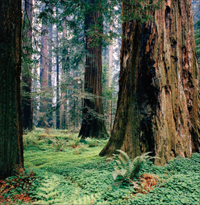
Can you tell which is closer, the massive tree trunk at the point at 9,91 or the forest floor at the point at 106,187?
the forest floor at the point at 106,187

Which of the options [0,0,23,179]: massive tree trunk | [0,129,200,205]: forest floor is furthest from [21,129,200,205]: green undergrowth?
[0,0,23,179]: massive tree trunk

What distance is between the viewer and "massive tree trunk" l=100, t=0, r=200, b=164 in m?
4.03

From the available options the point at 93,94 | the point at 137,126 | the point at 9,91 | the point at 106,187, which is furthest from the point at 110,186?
the point at 93,94

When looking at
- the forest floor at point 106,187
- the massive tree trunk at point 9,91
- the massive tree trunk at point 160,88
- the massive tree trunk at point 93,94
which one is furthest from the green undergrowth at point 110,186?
the massive tree trunk at point 93,94

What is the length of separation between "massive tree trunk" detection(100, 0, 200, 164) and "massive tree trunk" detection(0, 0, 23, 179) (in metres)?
2.43

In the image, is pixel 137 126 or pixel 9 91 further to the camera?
pixel 137 126

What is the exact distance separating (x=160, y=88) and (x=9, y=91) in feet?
11.2

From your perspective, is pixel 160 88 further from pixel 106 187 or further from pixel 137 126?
pixel 106 187

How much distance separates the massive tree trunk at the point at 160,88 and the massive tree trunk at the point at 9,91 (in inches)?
95.5

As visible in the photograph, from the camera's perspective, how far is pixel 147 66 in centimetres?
424

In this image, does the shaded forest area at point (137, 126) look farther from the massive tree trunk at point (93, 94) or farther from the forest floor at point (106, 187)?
the massive tree trunk at point (93, 94)

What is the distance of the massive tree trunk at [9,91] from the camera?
3.23m

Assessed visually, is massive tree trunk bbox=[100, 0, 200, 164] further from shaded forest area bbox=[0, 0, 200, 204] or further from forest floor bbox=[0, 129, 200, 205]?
forest floor bbox=[0, 129, 200, 205]

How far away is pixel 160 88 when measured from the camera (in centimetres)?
409
